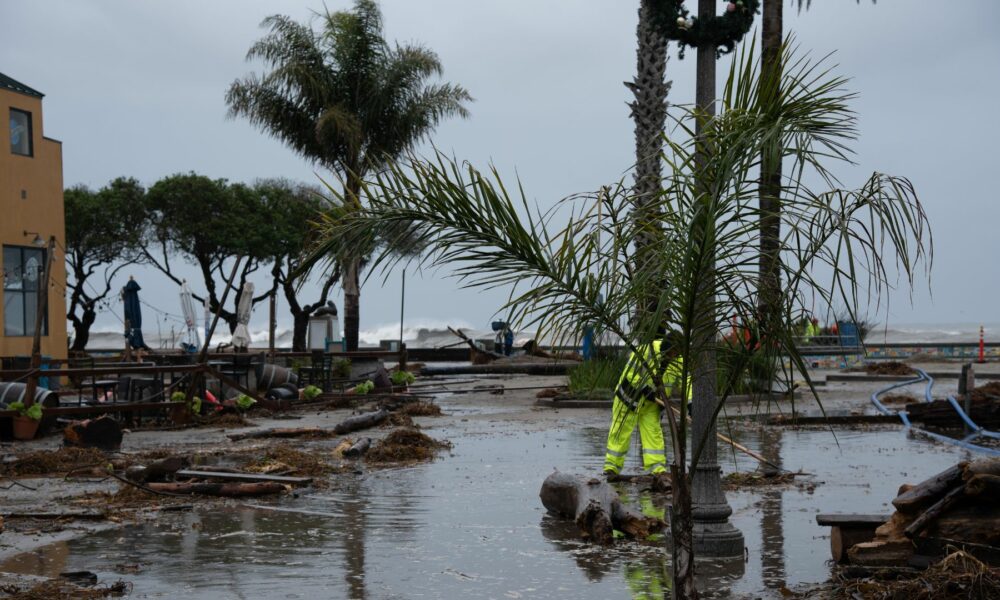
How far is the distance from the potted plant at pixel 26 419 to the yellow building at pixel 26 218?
47.8 feet

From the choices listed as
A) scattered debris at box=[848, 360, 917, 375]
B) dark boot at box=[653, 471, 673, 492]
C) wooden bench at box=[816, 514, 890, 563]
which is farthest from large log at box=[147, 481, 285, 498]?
scattered debris at box=[848, 360, 917, 375]

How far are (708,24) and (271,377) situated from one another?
52.7ft

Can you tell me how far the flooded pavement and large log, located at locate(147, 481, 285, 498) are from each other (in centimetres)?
32

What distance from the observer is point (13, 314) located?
30156mm

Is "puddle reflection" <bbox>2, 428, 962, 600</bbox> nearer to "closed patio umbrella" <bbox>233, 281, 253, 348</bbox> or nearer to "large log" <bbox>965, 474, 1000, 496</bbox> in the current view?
"large log" <bbox>965, 474, 1000, 496</bbox>

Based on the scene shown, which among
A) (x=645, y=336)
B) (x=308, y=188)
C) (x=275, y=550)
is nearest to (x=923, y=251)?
(x=645, y=336)

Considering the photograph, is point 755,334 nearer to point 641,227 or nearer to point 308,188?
point 641,227

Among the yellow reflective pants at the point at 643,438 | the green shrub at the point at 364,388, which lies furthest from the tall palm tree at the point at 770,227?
the green shrub at the point at 364,388

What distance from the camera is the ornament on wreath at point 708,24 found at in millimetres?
7480

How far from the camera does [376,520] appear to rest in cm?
908

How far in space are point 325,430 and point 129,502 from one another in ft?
20.9

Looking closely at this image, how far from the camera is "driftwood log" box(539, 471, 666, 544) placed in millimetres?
8047

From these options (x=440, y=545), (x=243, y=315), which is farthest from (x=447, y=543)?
(x=243, y=315)

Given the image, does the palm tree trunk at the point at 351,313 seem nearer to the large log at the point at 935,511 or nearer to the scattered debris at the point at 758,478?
the scattered debris at the point at 758,478
